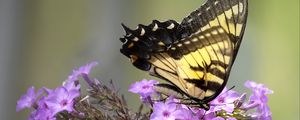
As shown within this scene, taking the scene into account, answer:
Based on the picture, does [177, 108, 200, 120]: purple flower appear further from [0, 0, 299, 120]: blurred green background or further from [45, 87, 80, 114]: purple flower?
[0, 0, 299, 120]: blurred green background

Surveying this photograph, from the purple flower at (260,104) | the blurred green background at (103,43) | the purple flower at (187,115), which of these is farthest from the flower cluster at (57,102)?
the blurred green background at (103,43)

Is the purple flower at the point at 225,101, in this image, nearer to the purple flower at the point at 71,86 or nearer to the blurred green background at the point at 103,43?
the purple flower at the point at 71,86

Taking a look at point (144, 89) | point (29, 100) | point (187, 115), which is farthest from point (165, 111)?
point (29, 100)

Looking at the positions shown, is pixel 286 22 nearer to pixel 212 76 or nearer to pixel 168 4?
pixel 168 4

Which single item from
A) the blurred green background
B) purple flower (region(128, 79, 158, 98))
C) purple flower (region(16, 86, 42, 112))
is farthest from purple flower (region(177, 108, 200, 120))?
the blurred green background

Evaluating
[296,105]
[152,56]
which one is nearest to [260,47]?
[296,105]

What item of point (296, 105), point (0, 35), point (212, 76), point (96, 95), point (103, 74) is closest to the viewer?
point (212, 76)

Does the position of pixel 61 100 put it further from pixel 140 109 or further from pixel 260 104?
pixel 260 104
